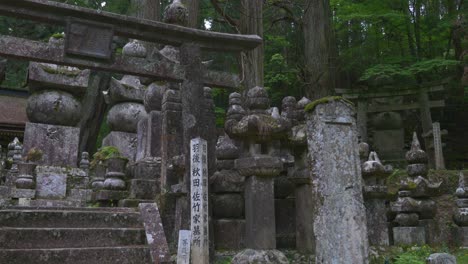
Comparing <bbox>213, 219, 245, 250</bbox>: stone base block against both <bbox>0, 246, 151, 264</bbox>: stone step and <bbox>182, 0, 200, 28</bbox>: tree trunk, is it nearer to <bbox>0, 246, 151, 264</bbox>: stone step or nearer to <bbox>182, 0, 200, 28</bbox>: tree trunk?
<bbox>0, 246, 151, 264</bbox>: stone step

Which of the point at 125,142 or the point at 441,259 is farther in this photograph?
the point at 125,142

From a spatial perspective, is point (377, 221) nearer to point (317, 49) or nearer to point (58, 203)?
point (58, 203)

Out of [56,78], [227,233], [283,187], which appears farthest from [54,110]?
[283,187]

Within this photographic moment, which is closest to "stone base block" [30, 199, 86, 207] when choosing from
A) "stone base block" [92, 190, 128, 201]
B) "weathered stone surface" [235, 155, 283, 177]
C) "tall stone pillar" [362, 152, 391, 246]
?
"stone base block" [92, 190, 128, 201]

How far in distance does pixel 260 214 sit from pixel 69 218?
244 centimetres

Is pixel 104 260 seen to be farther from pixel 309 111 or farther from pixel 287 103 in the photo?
pixel 287 103

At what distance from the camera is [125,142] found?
30.2ft

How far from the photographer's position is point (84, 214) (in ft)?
18.3

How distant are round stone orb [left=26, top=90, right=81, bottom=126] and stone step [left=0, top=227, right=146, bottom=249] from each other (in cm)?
363

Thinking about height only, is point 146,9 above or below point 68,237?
above

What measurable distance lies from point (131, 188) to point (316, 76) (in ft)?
30.4

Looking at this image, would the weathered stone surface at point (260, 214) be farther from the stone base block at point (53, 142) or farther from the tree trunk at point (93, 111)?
the tree trunk at point (93, 111)

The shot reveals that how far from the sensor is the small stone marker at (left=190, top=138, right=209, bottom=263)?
4707 mm

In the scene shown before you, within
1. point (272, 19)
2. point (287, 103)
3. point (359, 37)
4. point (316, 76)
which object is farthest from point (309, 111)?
point (359, 37)
